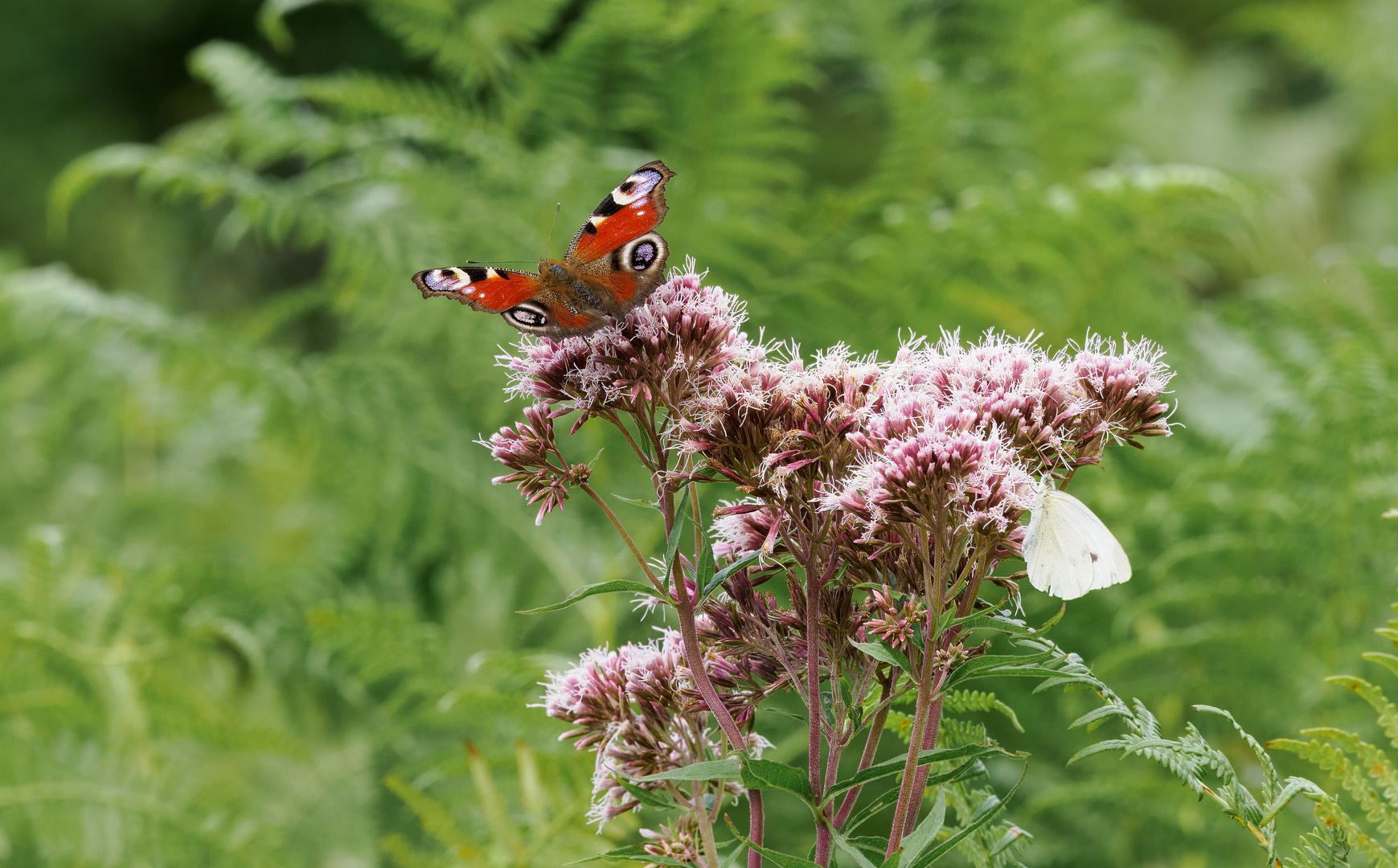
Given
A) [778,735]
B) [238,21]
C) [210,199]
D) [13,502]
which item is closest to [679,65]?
[210,199]

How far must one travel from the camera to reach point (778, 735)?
1.72m

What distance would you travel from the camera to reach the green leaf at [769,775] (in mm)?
532

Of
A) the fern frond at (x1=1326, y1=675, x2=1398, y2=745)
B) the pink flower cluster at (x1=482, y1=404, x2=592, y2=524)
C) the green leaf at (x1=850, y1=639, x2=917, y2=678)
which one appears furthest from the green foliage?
the pink flower cluster at (x1=482, y1=404, x2=592, y2=524)

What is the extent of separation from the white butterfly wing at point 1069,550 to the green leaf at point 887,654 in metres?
0.08

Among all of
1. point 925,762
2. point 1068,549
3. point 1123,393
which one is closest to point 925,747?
point 925,762

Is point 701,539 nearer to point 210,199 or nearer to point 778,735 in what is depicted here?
point 778,735

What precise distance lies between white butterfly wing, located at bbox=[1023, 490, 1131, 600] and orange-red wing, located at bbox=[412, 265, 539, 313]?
353 millimetres

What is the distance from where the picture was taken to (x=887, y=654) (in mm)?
541

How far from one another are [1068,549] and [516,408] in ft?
5.46

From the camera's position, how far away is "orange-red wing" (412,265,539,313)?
0.67 metres

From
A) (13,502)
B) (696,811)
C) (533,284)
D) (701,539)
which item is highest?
(533,284)

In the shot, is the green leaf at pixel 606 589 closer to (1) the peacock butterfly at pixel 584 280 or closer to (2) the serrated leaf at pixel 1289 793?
(1) the peacock butterfly at pixel 584 280

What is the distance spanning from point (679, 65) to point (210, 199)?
967mm

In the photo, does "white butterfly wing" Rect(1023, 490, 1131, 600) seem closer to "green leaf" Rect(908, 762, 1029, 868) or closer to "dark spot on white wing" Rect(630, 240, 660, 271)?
"green leaf" Rect(908, 762, 1029, 868)
